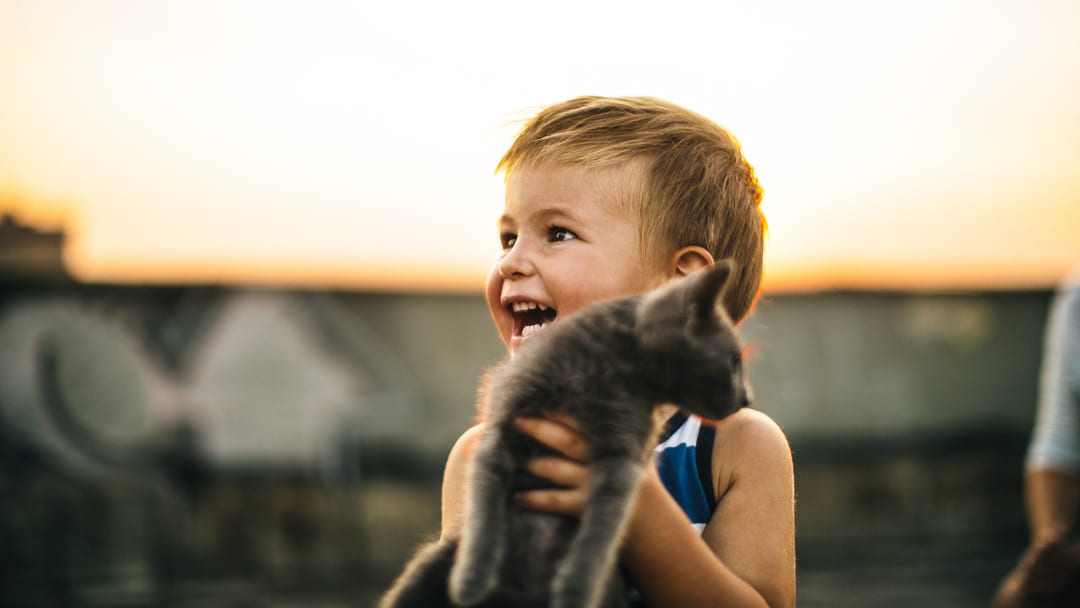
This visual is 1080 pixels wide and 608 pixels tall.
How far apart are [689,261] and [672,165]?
276 millimetres

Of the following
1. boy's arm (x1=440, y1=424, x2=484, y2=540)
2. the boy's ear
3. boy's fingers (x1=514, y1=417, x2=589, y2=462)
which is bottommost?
boy's arm (x1=440, y1=424, x2=484, y2=540)

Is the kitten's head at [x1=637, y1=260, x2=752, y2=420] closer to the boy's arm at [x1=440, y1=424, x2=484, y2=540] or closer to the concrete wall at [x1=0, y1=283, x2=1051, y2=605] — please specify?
the boy's arm at [x1=440, y1=424, x2=484, y2=540]

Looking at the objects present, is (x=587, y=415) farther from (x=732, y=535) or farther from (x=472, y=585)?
(x=732, y=535)

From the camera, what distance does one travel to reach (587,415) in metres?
1.80

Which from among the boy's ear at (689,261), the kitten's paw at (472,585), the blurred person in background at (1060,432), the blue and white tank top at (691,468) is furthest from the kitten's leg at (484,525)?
the blurred person in background at (1060,432)

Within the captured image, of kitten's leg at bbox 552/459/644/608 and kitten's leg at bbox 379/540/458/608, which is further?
kitten's leg at bbox 379/540/458/608

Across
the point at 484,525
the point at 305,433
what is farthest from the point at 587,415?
the point at 305,433

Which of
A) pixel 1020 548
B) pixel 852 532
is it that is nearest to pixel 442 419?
pixel 852 532

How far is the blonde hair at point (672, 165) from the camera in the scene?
2.28 metres

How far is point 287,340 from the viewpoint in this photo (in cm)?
1155

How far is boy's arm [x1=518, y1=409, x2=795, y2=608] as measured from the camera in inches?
71.3

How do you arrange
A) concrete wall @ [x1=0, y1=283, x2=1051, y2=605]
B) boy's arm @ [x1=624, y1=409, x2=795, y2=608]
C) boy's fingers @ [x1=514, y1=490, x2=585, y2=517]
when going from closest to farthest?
boy's fingers @ [x1=514, y1=490, x2=585, y2=517] < boy's arm @ [x1=624, y1=409, x2=795, y2=608] < concrete wall @ [x1=0, y1=283, x2=1051, y2=605]

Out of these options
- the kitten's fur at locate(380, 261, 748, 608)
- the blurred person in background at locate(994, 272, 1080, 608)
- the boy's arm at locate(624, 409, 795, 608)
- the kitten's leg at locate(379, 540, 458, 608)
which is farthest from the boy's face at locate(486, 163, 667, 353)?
the blurred person in background at locate(994, 272, 1080, 608)

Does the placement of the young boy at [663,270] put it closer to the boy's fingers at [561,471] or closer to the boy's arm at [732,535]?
the boy's arm at [732,535]
